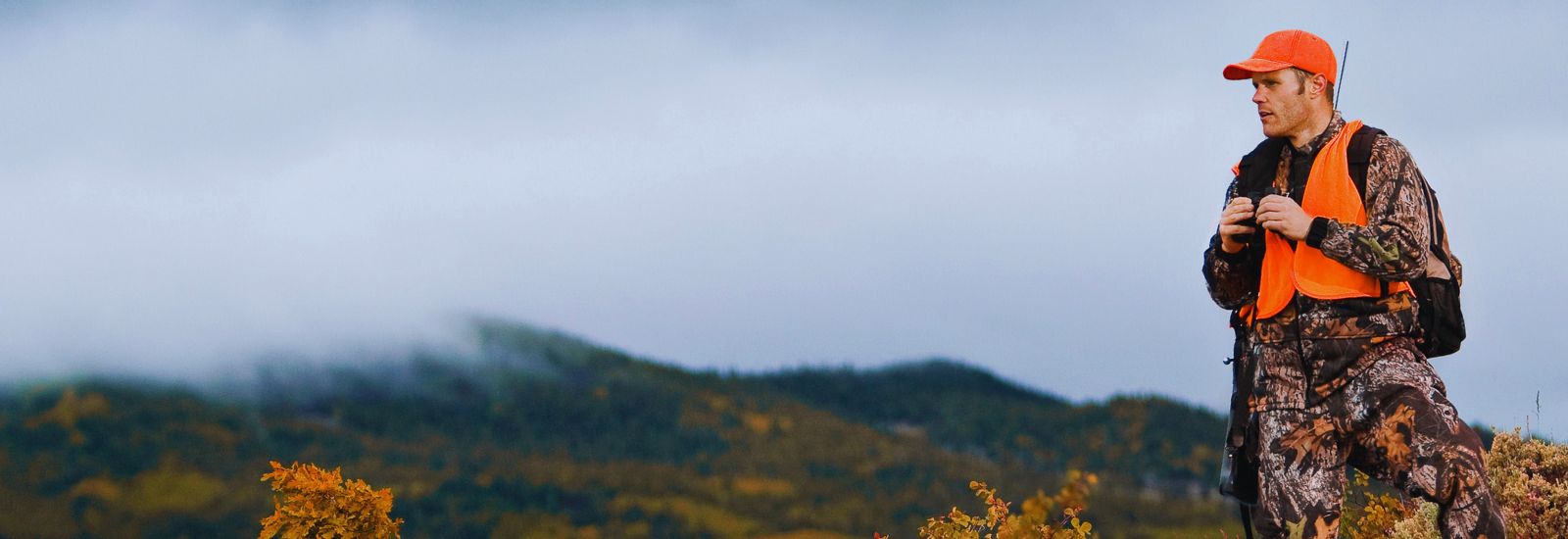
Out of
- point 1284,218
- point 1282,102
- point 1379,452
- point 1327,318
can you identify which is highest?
point 1282,102

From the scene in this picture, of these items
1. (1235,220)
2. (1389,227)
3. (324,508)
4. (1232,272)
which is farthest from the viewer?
(324,508)

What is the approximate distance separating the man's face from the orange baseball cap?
0.04 metres

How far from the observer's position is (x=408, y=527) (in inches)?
2030

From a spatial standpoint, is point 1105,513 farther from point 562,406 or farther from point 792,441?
point 562,406

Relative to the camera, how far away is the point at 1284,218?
356 cm

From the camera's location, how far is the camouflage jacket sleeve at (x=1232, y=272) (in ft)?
13.1

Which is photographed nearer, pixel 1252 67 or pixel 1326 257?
pixel 1326 257

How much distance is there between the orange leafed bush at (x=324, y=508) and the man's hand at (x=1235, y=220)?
5.37m

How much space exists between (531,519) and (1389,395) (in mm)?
55315

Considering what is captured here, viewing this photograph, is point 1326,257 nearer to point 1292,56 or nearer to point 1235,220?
point 1235,220

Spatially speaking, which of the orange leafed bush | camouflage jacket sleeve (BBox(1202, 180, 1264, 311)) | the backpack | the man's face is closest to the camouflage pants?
the backpack

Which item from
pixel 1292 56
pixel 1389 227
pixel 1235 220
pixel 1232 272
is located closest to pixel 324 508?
pixel 1232 272

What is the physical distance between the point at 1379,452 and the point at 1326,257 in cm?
66

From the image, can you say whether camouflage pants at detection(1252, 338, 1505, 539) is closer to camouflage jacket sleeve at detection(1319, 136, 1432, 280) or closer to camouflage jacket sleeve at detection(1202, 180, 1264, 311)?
camouflage jacket sleeve at detection(1319, 136, 1432, 280)
